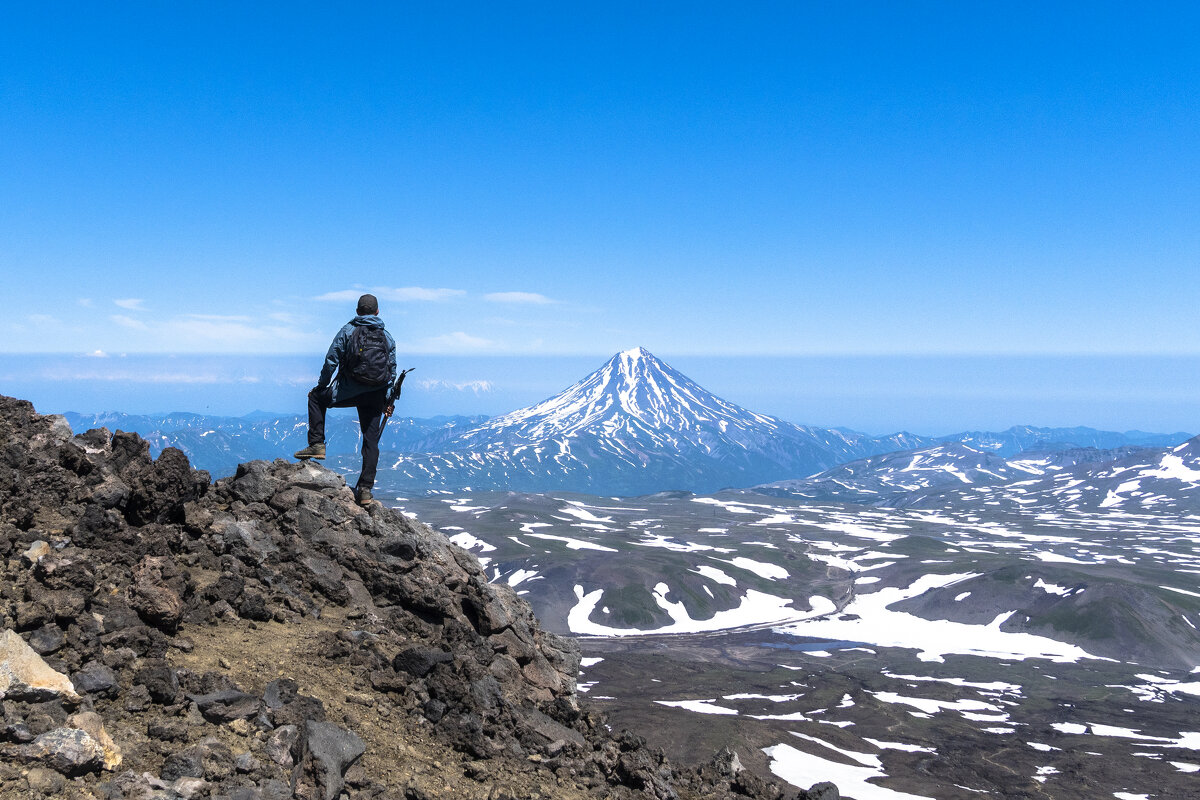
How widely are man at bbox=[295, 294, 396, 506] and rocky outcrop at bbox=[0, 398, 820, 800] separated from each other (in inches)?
103

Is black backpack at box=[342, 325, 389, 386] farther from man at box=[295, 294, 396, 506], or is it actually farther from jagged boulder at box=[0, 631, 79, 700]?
jagged boulder at box=[0, 631, 79, 700]

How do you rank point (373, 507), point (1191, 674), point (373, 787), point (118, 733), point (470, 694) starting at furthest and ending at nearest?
point (1191, 674)
point (373, 507)
point (470, 694)
point (373, 787)
point (118, 733)

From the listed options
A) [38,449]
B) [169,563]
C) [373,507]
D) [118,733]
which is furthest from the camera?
[373,507]

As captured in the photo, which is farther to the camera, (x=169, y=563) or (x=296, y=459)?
(x=296, y=459)

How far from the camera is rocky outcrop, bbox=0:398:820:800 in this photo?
10.4 m

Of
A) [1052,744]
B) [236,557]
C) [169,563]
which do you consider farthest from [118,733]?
[1052,744]

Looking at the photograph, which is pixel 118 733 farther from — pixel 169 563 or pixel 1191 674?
pixel 1191 674

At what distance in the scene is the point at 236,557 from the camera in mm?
17359

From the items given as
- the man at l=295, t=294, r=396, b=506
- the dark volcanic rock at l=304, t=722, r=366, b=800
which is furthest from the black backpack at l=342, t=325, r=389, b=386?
the dark volcanic rock at l=304, t=722, r=366, b=800

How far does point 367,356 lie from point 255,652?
7.00 meters

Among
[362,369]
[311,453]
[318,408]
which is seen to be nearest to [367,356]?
[362,369]

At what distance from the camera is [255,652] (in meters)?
14.0

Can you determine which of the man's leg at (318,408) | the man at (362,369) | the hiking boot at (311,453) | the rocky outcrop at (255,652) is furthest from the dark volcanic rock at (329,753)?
the hiking boot at (311,453)

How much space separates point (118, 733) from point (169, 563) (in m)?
5.29
